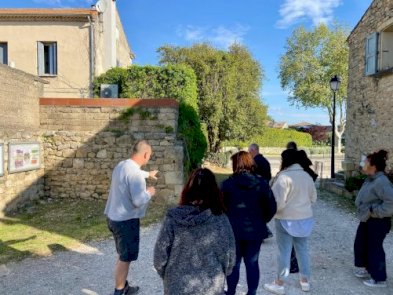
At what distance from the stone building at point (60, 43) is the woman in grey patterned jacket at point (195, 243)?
47.4 ft

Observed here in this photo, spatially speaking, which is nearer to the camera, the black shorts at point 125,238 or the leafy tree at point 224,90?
the black shorts at point 125,238

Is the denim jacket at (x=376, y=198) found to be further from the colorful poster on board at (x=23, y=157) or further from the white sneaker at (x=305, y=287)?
the colorful poster on board at (x=23, y=157)

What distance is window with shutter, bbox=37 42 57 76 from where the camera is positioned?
53.3 feet

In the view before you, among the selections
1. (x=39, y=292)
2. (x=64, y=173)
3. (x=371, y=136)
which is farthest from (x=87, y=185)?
(x=371, y=136)

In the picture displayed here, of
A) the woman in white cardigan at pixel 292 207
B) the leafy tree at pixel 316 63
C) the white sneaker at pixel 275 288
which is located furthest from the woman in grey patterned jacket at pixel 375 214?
the leafy tree at pixel 316 63

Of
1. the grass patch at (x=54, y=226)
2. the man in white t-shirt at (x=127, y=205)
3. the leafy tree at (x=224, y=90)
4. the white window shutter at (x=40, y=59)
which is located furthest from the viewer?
the leafy tree at (x=224, y=90)

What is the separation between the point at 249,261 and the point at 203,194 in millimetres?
1560

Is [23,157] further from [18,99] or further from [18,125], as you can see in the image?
[18,99]

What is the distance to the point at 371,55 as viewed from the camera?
10.5 metres

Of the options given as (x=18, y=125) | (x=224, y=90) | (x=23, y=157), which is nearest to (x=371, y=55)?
(x=18, y=125)

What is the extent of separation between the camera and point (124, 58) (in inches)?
815

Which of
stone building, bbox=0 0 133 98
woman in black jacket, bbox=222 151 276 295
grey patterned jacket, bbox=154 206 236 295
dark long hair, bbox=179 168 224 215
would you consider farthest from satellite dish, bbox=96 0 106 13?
grey patterned jacket, bbox=154 206 236 295

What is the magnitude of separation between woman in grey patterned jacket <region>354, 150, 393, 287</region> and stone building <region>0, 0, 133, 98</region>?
45.2 ft

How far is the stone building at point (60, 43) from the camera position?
15.7m
